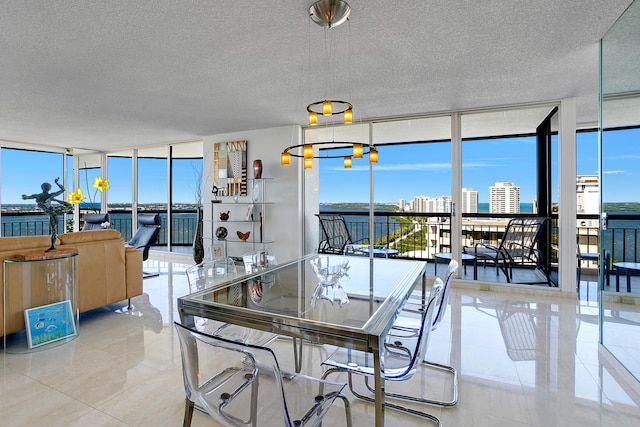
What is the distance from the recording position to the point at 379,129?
542 cm

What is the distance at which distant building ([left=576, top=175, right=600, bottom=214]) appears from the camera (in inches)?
181

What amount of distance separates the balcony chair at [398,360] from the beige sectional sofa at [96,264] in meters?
2.53

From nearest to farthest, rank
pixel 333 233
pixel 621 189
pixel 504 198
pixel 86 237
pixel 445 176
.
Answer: pixel 621 189, pixel 86 237, pixel 445 176, pixel 504 198, pixel 333 233

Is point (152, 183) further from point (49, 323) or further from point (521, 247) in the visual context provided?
point (521, 247)

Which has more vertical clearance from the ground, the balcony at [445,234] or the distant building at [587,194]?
the distant building at [587,194]

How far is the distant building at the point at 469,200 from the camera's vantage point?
15.7 ft

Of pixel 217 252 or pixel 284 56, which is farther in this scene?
pixel 217 252

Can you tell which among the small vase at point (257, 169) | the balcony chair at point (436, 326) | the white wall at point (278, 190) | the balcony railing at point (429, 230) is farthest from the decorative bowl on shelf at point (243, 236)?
the balcony chair at point (436, 326)

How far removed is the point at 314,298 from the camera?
1.73 m

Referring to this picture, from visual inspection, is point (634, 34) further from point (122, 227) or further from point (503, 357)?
point (122, 227)

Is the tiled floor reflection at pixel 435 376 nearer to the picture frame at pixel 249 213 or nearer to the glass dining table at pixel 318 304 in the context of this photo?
the glass dining table at pixel 318 304

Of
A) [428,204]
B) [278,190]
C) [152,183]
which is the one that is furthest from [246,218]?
[428,204]

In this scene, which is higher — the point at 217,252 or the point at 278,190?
the point at 278,190

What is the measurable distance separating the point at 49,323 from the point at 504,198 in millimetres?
5863
